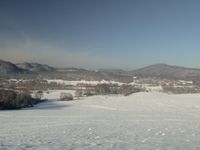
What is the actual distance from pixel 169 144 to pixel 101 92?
133 metres

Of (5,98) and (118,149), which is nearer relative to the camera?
(118,149)

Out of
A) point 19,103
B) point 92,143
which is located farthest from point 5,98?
point 92,143

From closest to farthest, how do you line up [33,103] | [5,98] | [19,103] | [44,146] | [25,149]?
[25,149] → [44,146] → [5,98] → [19,103] → [33,103]

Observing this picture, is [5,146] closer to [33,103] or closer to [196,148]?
[196,148]

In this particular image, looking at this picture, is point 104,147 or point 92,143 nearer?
point 104,147

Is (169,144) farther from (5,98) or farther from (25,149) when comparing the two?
(5,98)

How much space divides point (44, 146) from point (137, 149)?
3.55m

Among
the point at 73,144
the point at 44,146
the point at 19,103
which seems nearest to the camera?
the point at 44,146

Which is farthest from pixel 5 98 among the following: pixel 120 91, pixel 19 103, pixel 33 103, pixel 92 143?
pixel 120 91

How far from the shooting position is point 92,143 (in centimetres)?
Answer: 1330

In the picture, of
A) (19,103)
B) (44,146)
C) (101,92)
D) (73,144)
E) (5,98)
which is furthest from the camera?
(101,92)

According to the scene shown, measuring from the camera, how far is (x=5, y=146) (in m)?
11.9

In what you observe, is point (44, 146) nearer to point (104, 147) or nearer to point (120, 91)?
point (104, 147)

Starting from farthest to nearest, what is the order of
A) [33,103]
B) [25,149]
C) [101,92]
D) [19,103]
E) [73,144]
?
[101,92], [33,103], [19,103], [73,144], [25,149]
